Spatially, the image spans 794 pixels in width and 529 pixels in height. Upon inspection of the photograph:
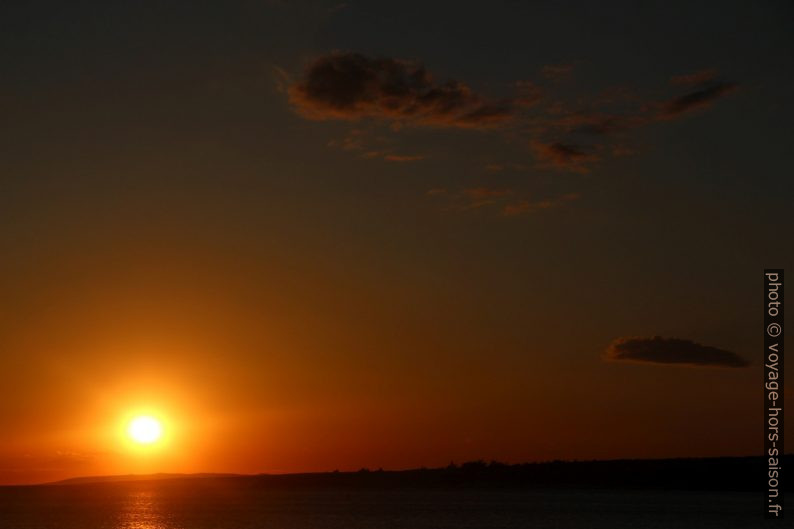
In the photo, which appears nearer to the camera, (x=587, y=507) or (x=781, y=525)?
(x=781, y=525)

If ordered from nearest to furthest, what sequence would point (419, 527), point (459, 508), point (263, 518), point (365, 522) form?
point (419, 527), point (365, 522), point (263, 518), point (459, 508)

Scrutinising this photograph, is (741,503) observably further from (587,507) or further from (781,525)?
(781,525)

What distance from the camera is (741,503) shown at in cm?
13762

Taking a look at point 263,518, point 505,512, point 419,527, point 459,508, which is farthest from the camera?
point 459,508

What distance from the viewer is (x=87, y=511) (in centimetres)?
11850

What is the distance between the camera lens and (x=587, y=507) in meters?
130

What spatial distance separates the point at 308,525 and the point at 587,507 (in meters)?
52.0

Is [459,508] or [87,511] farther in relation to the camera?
[459,508]

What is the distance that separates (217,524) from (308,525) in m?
7.89

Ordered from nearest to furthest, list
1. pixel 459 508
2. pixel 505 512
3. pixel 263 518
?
1. pixel 263 518
2. pixel 505 512
3. pixel 459 508

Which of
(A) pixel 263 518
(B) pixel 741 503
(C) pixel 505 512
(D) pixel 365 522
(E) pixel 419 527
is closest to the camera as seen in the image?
(E) pixel 419 527

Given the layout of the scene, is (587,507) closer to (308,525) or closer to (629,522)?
(629,522)

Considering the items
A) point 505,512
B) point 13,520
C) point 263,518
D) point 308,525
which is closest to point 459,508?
point 505,512

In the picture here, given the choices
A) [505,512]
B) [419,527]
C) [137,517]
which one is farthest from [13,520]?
[505,512]
